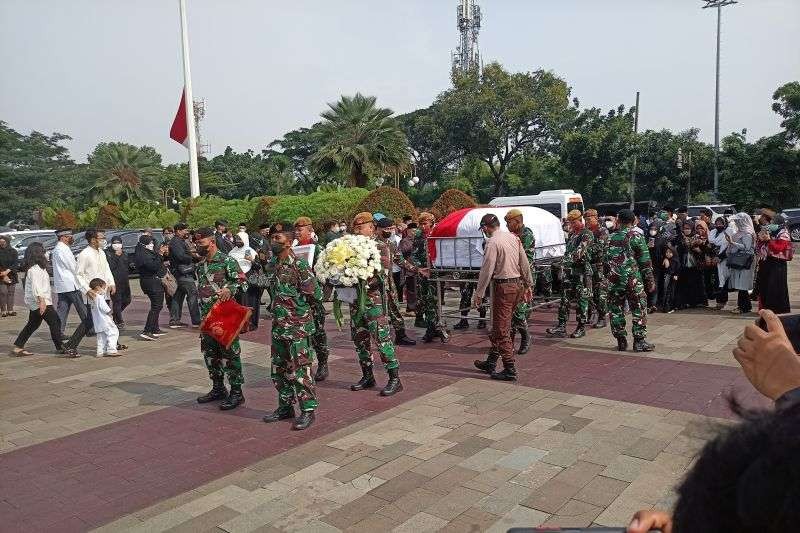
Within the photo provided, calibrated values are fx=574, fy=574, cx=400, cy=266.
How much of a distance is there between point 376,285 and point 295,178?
50503mm

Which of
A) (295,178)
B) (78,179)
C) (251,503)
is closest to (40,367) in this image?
(251,503)

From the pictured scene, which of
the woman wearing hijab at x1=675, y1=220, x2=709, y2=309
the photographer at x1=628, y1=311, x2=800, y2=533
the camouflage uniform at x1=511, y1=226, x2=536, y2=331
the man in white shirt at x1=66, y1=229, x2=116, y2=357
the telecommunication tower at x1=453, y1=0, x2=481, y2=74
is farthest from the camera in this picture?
the telecommunication tower at x1=453, y1=0, x2=481, y2=74

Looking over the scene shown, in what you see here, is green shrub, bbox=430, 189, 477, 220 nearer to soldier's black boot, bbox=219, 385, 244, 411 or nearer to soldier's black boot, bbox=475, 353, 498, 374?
soldier's black boot, bbox=475, 353, 498, 374

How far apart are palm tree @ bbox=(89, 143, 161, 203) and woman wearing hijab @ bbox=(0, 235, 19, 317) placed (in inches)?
1226

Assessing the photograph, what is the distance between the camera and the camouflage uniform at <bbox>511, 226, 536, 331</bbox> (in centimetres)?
757

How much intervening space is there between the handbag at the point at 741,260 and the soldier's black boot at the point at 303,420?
7985 millimetres

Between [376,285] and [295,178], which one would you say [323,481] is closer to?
[376,285]

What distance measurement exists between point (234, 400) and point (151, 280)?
5.22 meters

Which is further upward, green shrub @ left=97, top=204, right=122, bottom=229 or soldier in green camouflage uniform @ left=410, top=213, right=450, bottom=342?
green shrub @ left=97, top=204, right=122, bottom=229

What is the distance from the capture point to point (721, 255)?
10.4 meters

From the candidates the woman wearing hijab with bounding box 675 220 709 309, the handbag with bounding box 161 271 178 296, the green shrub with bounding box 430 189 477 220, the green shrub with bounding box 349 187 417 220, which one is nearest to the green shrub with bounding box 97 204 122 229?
the green shrub with bounding box 349 187 417 220

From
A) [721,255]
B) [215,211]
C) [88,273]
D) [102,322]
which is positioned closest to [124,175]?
[215,211]

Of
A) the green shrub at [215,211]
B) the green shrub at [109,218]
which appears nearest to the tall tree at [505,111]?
the green shrub at [215,211]

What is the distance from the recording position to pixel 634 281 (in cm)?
748
